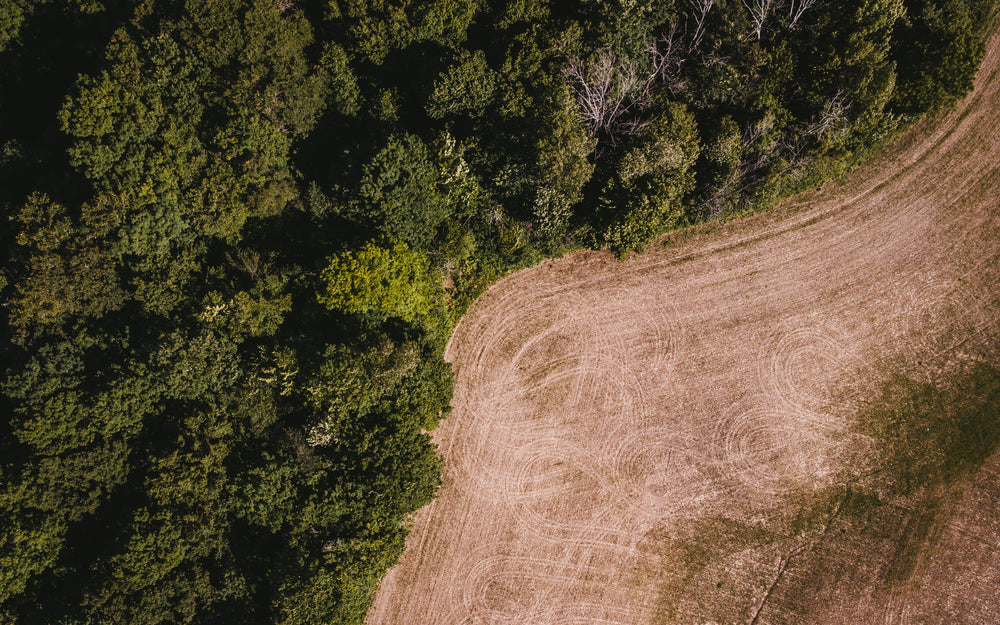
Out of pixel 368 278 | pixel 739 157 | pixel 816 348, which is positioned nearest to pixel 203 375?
pixel 368 278

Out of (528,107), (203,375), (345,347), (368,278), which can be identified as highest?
(528,107)

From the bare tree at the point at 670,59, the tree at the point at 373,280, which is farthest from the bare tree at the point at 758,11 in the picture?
the tree at the point at 373,280

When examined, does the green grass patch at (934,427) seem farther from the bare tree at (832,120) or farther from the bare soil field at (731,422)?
the bare tree at (832,120)

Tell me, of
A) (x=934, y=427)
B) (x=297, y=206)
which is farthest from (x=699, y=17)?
(x=934, y=427)

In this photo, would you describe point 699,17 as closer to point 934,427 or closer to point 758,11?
point 758,11

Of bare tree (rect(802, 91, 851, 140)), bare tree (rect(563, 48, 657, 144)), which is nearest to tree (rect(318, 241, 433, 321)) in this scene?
bare tree (rect(563, 48, 657, 144))

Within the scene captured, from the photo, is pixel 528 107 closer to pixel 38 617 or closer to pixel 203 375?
Result: pixel 203 375

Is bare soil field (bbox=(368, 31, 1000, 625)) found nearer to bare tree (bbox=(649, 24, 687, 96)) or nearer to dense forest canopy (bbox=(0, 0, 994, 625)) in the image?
dense forest canopy (bbox=(0, 0, 994, 625))
